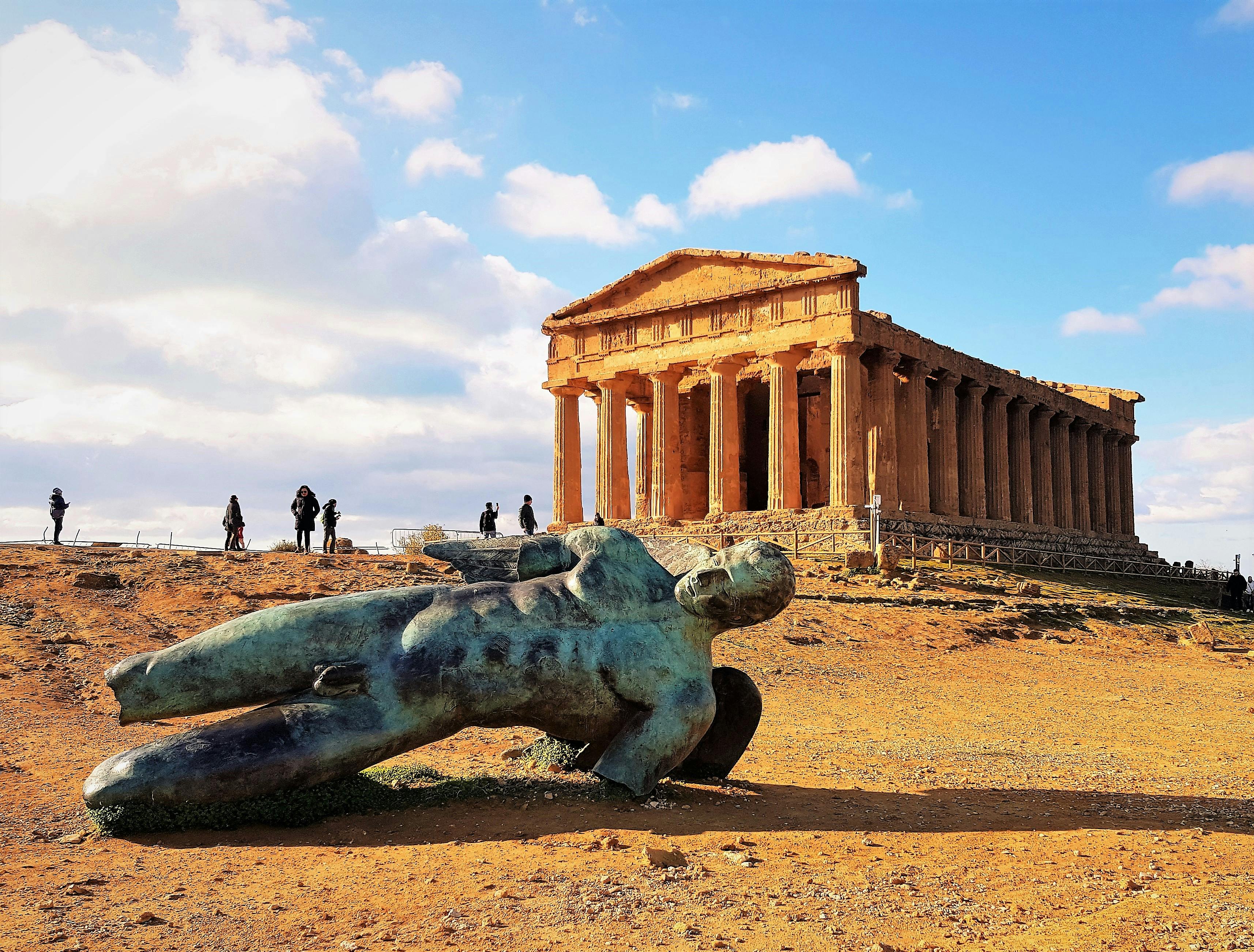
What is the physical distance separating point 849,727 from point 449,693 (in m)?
7.03

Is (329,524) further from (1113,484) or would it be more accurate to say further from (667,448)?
(1113,484)

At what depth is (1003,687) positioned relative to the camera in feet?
52.5

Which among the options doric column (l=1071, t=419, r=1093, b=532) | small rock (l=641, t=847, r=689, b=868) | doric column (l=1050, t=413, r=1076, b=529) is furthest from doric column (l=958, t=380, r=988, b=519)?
small rock (l=641, t=847, r=689, b=868)

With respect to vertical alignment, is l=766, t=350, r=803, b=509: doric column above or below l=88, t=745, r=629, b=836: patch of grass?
above

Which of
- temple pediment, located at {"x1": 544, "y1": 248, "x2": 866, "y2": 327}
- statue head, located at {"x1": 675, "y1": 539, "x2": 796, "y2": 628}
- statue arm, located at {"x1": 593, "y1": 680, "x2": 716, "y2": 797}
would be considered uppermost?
temple pediment, located at {"x1": 544, "y1": 248, "x2": 866, "y2": 327}

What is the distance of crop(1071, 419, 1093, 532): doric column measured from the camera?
158 ft

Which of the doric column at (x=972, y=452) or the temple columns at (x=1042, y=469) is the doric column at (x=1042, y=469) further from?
→ the doric column at (x=972, y=452)

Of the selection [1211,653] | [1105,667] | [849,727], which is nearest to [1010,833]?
[849,727]

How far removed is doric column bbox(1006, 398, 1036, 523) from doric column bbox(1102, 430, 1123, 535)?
10.0 meters

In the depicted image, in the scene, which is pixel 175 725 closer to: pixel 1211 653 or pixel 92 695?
pixel 92 695

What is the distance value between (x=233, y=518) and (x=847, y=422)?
18606 millimetres

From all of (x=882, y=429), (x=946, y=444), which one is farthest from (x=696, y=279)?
(x=946, y=444)

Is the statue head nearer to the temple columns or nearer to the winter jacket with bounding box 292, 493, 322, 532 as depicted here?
the winter jacket with bounding box 292, 493, 322, 532

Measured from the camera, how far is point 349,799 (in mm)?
6238
